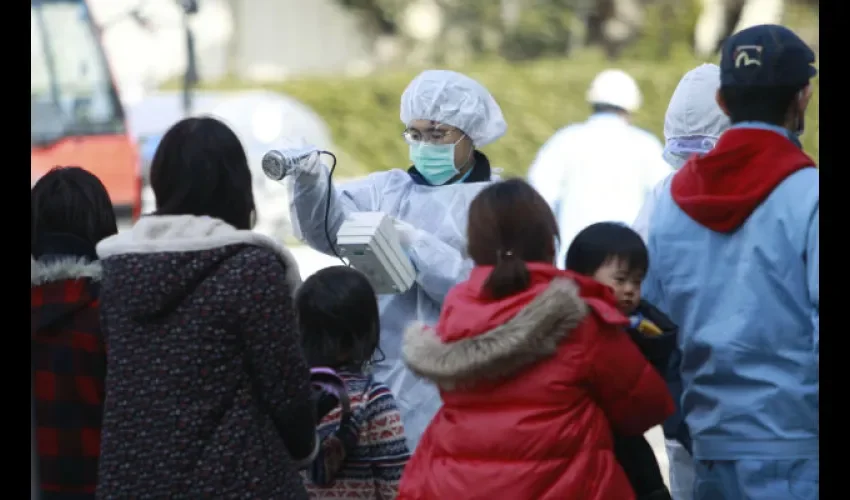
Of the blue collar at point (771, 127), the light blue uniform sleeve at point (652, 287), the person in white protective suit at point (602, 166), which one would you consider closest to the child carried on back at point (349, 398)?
the light blue uniform sleeve at point (652, 287)

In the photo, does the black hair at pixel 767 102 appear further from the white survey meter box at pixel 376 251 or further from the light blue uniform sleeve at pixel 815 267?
the white survey meter box at pixel 376 251

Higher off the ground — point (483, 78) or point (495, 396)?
point (495, 396)

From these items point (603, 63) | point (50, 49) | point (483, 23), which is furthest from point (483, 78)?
point (50, 49)

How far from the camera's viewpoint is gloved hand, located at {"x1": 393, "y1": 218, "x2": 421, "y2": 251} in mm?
4312

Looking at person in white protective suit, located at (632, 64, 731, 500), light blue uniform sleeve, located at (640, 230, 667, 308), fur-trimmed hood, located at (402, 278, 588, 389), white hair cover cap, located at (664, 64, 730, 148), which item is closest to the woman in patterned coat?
fur-trimmed hood, located at (402, 278, 588, 389)

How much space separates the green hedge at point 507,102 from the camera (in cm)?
2445

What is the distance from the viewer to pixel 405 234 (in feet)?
14.2

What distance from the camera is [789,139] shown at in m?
3.40

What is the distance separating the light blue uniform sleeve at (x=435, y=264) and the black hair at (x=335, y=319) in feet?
1.44

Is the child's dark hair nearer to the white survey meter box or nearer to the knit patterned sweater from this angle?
the knit patterned sweater

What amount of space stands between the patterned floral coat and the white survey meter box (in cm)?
82
